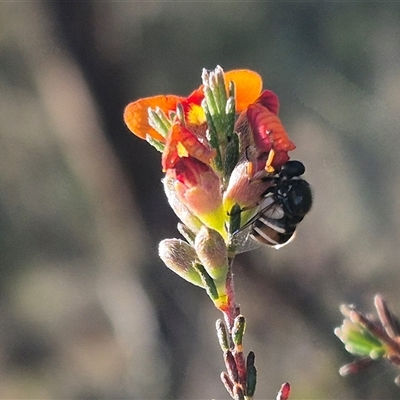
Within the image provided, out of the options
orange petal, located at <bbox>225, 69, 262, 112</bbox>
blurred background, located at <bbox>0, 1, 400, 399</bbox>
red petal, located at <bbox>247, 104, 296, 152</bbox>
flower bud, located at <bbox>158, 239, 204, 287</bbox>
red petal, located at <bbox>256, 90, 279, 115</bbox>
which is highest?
orange petal, located at <bbox>225, 69, 262, 112</bbox>

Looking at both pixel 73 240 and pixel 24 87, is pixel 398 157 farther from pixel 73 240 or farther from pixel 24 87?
pixel 24 87

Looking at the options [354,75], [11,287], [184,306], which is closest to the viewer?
[184,306]

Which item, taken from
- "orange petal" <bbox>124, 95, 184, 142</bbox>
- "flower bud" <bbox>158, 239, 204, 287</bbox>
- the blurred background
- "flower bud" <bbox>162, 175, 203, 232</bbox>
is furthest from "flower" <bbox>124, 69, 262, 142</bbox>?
the blurred background

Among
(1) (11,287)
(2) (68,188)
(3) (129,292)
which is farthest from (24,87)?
(3) (129,292)

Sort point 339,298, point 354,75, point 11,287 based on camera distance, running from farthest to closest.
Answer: point 11,287, point 354,75, point 339,298

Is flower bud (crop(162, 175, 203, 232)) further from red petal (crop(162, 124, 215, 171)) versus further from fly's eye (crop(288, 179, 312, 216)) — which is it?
fly's eye (crop(288, 179, 312, 216))

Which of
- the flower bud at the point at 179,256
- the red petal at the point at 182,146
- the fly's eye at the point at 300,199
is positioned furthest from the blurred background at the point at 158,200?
the red petal at the point at 182,146

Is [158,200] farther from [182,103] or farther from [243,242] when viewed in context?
[182,103]
